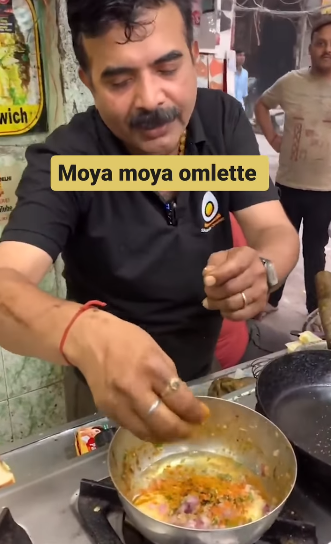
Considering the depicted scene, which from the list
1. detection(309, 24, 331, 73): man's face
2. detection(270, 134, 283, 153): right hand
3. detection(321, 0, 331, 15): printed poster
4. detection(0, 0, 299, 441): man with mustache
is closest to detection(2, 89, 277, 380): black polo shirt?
detection(0, 0, 299, 441): man with mustache

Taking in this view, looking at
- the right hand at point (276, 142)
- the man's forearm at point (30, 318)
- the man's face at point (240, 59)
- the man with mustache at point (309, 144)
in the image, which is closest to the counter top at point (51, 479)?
the man's forearm at point (30, 318)

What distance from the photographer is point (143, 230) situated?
0.99 metres

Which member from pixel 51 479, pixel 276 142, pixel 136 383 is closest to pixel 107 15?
pixel 136 383

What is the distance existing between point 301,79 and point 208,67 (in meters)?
1.00

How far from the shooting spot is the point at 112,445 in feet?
2.03

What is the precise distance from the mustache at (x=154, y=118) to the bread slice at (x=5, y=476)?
23.0 inches

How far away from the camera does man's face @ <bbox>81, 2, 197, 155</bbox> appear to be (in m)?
0.81

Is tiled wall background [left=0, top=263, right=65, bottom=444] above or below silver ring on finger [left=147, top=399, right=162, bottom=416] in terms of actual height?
below

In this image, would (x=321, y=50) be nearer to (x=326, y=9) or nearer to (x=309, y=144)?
(x=309, y=144)

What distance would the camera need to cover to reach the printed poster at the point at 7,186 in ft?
4.30

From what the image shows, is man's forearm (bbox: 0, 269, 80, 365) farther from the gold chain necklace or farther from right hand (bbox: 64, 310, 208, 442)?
the gold chain necklace

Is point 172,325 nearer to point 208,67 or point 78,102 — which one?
point 78,102

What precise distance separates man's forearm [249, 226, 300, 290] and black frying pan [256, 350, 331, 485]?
7.0 inches

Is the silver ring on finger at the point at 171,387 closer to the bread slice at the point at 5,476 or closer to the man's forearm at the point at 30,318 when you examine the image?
the man's forearm at the point at 30,318
